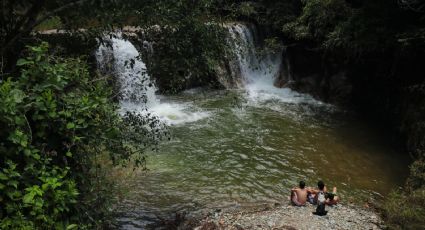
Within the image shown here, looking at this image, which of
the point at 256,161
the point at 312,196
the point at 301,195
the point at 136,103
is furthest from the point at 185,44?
the point at 136,103

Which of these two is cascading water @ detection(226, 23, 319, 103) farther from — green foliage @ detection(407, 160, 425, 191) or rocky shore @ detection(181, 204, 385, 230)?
rocky shore @ detection(181, 204, 385, 230)

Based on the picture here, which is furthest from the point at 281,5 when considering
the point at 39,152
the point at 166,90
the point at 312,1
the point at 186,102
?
the point at 39,152

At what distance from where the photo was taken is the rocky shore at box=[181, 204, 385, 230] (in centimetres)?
1020

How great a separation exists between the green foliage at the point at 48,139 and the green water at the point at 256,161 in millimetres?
3935

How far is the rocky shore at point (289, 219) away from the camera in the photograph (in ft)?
33.5

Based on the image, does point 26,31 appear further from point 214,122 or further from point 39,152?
point 214,122

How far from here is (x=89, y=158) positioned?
6.97 metres

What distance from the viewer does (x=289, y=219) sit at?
34.6ft

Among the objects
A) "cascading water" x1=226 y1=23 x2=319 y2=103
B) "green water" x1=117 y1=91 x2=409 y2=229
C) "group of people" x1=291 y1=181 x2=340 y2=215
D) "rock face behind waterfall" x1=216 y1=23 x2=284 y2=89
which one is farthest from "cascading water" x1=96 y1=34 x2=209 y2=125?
"group of people" x1=291 y1=181 x2=340 y2=215

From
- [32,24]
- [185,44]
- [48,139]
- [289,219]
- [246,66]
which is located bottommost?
[289,219]

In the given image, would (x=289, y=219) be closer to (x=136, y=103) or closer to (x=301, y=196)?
(x=301, y=196)

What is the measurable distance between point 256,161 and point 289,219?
461cm

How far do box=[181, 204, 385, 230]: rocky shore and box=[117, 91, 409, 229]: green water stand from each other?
85cm

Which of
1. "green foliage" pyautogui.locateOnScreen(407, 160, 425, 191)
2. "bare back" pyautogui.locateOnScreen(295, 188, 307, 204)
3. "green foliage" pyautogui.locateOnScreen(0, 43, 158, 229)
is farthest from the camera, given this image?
"green foliage" pyautogui.locateOnScreen(407, 160, 425, 191)
